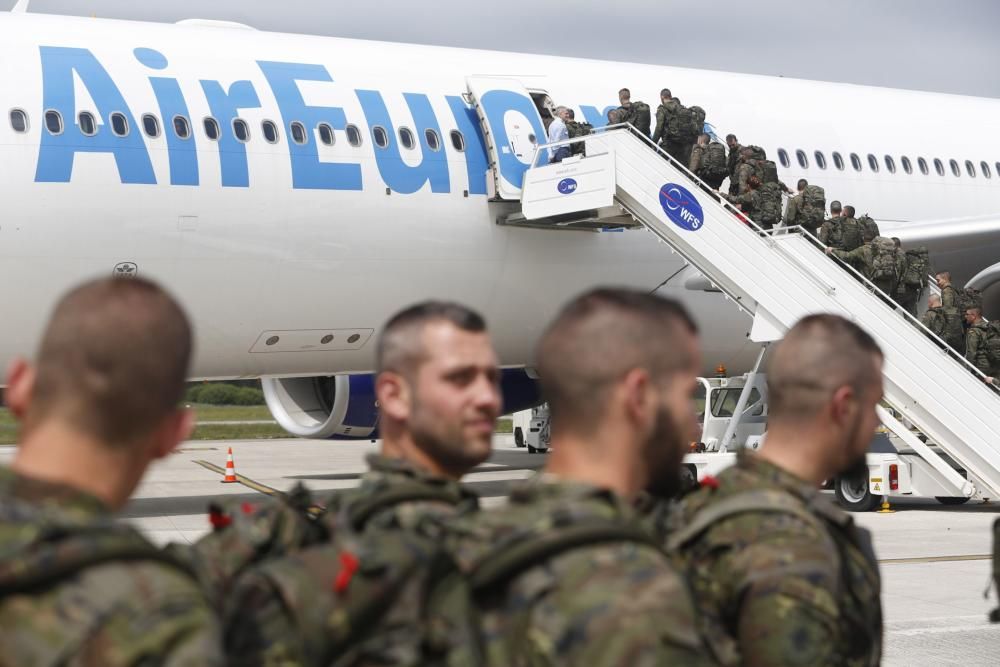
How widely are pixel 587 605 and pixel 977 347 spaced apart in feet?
39.8

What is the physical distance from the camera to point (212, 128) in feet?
40.0

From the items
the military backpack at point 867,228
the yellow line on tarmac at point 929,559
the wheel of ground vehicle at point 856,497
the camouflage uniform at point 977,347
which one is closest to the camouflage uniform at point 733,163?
the military backpack at point 867,228

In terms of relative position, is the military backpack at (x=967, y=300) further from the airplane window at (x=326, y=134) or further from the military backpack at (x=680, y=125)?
the airplane window at (x=326, y=134)

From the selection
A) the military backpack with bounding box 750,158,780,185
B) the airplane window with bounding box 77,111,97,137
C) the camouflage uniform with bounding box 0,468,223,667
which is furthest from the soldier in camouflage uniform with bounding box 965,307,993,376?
the camouflage uniform with bounding box 0,468,223,667

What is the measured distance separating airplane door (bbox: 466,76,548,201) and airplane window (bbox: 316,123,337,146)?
5.35ft

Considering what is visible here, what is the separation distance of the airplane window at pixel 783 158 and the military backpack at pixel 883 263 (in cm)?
228

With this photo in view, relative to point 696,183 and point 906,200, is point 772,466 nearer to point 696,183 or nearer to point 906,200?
point 696,183

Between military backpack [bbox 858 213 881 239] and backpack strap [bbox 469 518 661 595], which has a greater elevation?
military backpack [bbox 858 213 881 239]

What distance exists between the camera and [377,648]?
2123 millimetres

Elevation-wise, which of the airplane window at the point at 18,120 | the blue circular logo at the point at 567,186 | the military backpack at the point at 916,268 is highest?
the airplane window at the point at 18,120

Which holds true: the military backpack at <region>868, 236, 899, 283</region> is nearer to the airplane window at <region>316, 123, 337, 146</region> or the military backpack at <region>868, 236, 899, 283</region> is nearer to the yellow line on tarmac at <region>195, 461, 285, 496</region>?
the airplane window at <region>316, 123, 337, 146</region>

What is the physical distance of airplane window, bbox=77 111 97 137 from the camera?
38.0ft

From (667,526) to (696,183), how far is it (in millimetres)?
11630

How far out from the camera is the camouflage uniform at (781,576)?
8.54 ft
